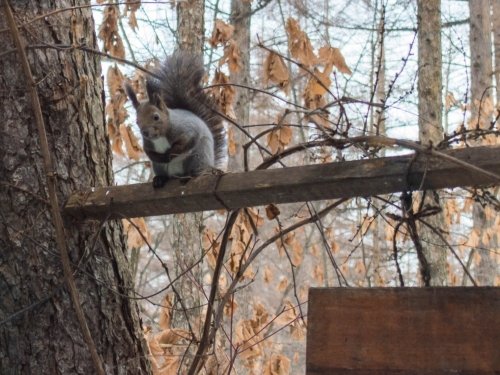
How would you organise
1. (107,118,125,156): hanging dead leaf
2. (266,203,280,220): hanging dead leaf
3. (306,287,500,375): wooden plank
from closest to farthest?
1. (306,287,500,375): wooden plank
2. (266,203,280,220): hanging dead leaf
3. (107,118,125,156): hanging dead leaf

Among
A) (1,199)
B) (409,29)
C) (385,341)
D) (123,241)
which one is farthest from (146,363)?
(409,29)

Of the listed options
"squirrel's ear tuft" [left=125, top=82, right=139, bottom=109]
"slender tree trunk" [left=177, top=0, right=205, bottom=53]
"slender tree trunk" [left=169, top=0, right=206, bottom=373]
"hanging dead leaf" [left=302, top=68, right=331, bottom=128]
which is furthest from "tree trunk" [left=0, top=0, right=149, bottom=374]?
"slender tree trunk" [left=177, top=0, right=205, bottom=53]

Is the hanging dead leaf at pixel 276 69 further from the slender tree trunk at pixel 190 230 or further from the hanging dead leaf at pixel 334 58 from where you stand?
the slender tree trunk at pixel 190 230

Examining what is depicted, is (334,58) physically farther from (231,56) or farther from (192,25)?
(192,25)

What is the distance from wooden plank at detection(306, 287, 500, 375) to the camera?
3.68 feet

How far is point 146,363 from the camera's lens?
1916 mm

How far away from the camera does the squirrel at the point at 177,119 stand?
90.5 inches

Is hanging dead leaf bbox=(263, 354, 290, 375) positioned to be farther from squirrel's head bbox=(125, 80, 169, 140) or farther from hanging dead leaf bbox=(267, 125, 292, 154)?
squirrel's head bbox=(125, 80, 169, 140)

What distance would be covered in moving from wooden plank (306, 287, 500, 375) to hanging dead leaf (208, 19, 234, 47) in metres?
2.31

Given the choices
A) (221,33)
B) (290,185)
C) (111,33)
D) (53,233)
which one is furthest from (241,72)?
(290,185)

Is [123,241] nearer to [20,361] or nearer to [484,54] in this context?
[20,361]

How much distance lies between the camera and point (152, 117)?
2299 millimetres

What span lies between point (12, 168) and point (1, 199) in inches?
3.1

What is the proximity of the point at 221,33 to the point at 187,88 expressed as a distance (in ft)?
3.23
